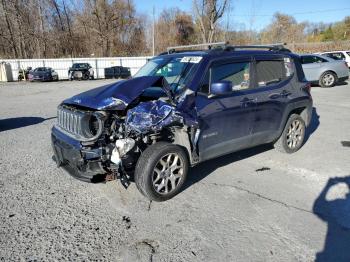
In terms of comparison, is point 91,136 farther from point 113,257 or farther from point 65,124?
point 113,257

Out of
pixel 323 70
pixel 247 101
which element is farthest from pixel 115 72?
pixel 247 101

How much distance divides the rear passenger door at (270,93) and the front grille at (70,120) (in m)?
2.65

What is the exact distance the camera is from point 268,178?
4.82 m

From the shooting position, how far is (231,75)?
4746mm

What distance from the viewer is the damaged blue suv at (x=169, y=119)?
153 inches

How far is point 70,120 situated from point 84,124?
377mm

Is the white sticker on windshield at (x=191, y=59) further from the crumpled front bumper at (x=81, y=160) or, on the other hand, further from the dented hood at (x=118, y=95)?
the crumpled front bumper at (x=81, y=160)

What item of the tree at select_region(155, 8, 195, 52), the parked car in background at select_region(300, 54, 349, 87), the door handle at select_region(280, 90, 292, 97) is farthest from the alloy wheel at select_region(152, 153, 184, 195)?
the tree at select_region(155, 8, 195, 52)

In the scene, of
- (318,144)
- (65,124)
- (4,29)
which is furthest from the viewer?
(4,29)

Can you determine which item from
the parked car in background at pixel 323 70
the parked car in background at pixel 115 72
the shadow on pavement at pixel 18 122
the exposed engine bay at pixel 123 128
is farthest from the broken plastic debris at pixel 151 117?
the parked car in background at pixel 115 72

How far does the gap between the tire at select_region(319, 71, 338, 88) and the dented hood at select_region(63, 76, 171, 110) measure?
49.2 ft

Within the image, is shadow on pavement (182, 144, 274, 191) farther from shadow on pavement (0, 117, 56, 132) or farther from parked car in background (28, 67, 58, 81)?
parked car in background (28, 67, 58, 81)

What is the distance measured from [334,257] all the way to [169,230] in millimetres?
1618

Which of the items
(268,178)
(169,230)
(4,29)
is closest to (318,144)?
(268,178)
